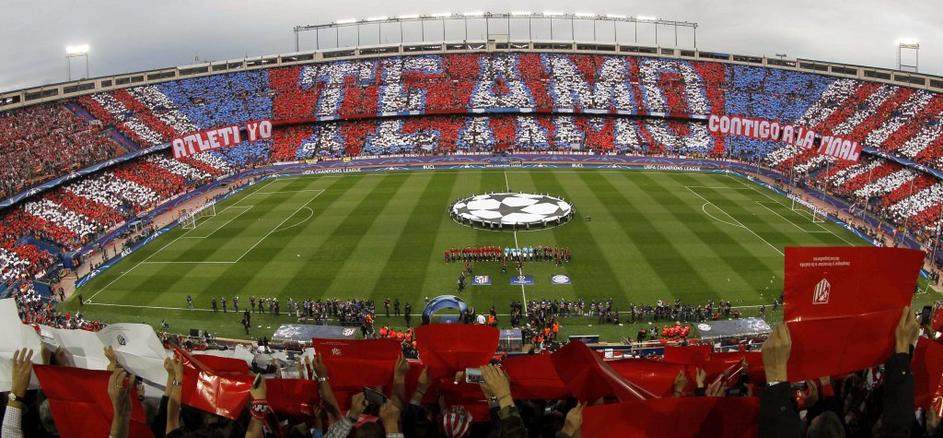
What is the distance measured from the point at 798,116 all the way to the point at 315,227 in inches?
2547

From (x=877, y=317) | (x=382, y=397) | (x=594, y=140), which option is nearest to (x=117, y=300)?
(x=382, y=397)

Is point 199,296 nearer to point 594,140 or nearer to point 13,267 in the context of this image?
point 13,267

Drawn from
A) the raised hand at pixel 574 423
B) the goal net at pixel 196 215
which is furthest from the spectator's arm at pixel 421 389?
the goal net at pixel 196 215

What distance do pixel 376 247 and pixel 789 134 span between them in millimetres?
41853

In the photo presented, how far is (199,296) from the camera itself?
123ft

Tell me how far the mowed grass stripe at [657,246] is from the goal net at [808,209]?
456 inches

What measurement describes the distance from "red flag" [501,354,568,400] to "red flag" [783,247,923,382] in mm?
3176

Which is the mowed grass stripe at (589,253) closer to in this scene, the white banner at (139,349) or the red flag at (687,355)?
the red flag at (687,355)

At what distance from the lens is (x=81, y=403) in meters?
7.17

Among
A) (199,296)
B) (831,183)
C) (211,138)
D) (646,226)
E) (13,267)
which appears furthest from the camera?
(831,183)

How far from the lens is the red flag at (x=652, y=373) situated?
28.4ft

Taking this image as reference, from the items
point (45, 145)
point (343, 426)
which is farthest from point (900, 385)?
point (45, 145)

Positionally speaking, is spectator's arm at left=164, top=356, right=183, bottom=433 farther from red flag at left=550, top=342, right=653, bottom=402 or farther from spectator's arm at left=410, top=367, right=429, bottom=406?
red flag at left=550, top=342, right=653, bottom=402

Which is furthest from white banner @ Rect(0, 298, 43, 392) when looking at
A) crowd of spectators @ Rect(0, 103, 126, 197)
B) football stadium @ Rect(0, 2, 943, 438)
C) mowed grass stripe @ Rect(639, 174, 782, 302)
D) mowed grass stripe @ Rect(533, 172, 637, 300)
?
crowd of spectators @ Rect(0, 103, 126, 197)
